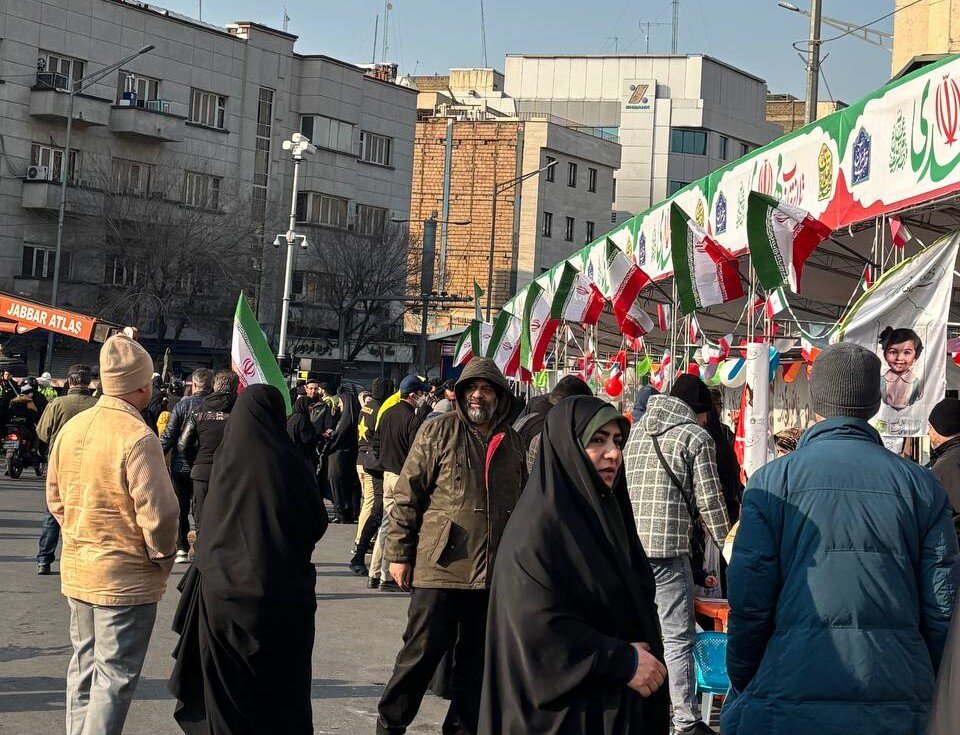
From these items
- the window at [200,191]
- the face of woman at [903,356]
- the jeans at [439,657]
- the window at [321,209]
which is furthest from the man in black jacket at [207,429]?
the window at [321,209]

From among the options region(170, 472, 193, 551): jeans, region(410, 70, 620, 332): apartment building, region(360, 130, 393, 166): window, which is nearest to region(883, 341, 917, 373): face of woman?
region(170, 472, 193, 551): jeans

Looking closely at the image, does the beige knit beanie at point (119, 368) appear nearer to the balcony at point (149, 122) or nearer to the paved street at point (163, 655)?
the paved street at point (163, 655)

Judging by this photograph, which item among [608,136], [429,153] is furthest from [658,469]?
[608,136]

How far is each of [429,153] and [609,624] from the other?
6359cm

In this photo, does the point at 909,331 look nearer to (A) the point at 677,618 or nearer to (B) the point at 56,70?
(A) the point at 677,618

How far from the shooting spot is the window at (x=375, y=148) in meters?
58.8

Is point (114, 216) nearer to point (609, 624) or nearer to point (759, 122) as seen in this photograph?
point (609, 624)

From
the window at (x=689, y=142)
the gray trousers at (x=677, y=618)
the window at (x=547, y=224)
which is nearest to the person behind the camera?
the gray trousers at (x=677, y=618)

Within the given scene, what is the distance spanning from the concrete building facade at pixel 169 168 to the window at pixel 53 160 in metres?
0.06

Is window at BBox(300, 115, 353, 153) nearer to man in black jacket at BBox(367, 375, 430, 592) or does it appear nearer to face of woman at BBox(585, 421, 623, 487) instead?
man in black jacket at BBox(367, 375, 430, 592)

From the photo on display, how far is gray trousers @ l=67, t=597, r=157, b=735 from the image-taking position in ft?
18.3

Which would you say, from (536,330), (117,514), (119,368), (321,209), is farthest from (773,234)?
(321,209)

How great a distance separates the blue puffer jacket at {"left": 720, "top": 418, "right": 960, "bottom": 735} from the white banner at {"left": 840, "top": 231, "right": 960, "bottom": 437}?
3685mm

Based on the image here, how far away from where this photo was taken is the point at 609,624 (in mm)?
4215
